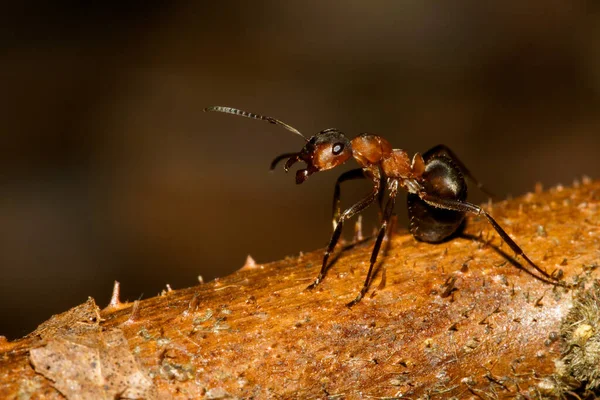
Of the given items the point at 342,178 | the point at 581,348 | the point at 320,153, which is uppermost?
the point at 320,153

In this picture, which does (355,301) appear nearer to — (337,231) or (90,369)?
(337,231)

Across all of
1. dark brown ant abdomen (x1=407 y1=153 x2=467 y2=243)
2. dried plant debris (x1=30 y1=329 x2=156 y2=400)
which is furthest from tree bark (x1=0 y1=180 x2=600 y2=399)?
dark brown ant abdomen (x1=407 y1=153 x2=467 y2=243)

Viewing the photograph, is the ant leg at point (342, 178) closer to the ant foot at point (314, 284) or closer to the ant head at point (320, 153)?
the ant head at point (320, 153)

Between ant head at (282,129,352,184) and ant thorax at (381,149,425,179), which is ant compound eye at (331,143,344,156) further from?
ant thorax at (381,149,425,179)

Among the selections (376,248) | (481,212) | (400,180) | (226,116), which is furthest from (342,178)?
(226,116)

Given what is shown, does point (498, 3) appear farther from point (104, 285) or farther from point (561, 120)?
point (104, 285)

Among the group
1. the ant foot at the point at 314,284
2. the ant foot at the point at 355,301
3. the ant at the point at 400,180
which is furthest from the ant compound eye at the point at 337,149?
the ant foot at the point at 355,301

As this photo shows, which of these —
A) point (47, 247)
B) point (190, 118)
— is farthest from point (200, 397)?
point (190, 118)

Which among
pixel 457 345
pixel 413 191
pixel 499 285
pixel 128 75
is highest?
pixel 128 75
